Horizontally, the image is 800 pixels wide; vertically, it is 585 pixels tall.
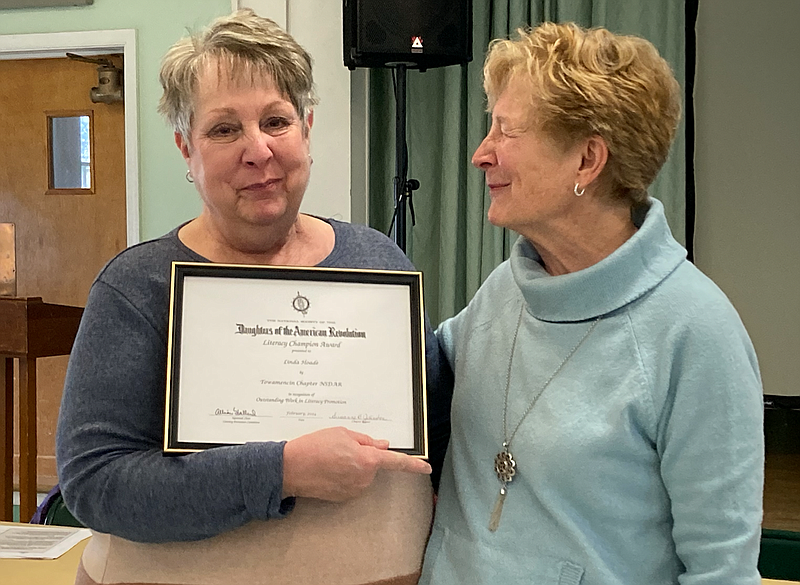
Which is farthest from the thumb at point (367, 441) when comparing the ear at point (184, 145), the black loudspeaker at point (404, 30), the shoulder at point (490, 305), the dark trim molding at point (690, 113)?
the dark trim molding at point (690, 113)

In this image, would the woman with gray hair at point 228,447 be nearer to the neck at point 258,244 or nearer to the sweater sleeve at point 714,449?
the neck at point 258,244

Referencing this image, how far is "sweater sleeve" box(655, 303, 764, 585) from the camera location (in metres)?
1.00

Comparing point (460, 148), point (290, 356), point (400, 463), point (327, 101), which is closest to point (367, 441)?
point (400, 463)

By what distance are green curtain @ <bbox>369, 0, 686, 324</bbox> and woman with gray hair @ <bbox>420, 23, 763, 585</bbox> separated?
244 centimetres

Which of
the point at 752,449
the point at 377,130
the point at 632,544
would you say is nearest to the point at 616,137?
the point at 752,449

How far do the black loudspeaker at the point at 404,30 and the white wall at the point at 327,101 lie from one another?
16.4 inches

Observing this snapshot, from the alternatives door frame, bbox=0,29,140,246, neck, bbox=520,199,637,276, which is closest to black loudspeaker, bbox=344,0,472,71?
door frame, bbox=0,29,140,246

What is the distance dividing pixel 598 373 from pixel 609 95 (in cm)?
37

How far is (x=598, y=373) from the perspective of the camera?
1091 mm

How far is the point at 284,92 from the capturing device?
1245 millimetres

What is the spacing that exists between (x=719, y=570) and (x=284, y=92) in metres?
0.89

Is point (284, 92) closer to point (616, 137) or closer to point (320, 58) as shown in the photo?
point (616, 137)

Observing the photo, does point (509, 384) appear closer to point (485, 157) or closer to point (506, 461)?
point (506, 461)

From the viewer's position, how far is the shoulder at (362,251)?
131 cm
